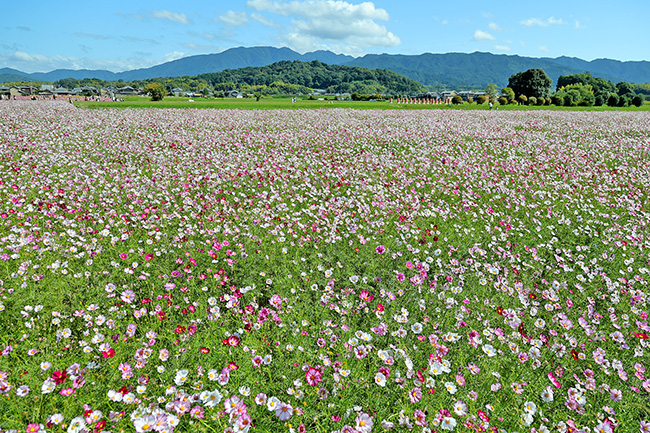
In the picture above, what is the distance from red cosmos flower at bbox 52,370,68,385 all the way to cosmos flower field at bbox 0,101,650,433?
0.02 metres

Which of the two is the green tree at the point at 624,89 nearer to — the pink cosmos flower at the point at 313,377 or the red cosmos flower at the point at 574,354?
the red cosmos flower at the point at 574,354

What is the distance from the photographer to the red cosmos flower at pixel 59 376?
2650 mm

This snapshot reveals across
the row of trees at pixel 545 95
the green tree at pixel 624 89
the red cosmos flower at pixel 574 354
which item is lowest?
the red cosmos flower at pixel 574 354

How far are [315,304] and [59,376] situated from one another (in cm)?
252

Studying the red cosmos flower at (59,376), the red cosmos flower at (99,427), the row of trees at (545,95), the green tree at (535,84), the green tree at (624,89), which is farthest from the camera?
the green tree at (624,89)

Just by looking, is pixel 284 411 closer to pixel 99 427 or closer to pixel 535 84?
pixel 99 427

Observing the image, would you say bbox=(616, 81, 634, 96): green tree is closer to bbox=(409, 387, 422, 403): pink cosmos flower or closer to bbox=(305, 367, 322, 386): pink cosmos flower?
bbox=(409, 387, 422, 403): pink cosmos flower

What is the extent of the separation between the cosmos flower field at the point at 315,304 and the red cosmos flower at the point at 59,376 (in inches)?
0.9

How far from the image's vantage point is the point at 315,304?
13.6 ft

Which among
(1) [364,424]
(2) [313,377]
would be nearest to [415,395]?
(1) [364,424]

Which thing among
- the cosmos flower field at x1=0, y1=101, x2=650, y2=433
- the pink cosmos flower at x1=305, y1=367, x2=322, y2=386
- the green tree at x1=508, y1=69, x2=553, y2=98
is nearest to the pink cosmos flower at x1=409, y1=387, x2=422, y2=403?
the cosmos flower field at x1=0, y1=101, x2=650, y2=433

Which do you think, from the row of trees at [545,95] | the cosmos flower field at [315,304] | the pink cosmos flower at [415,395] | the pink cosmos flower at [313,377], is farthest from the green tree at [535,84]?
the pink cosmos flower at [313,377]

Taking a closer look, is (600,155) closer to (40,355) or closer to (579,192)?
(579,192)

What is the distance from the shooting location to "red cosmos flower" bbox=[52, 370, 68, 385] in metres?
2.65
